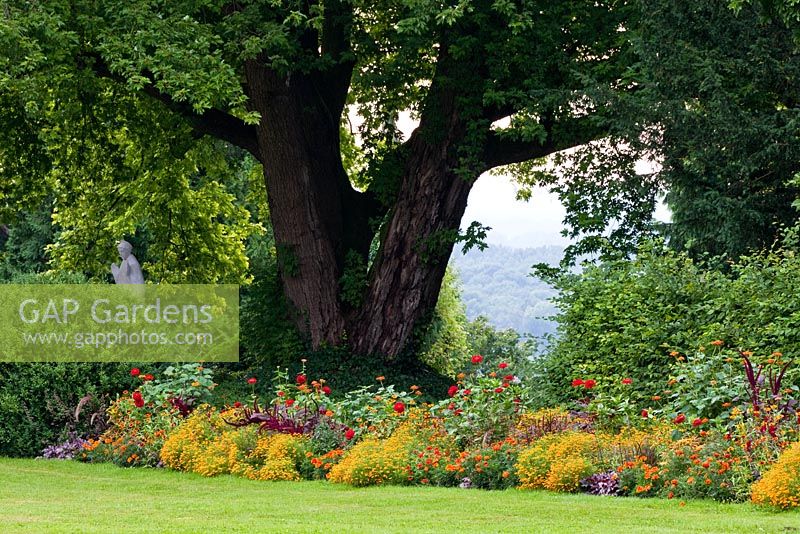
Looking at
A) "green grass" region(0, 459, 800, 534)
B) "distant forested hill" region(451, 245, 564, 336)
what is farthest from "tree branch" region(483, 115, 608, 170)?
"distant forested hill" region(451, 245, 564, 336)

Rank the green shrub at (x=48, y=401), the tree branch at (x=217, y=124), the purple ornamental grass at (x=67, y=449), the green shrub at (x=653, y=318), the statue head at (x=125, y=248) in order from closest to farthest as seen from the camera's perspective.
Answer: the green shrub at (x=653, y=318), the purple ornamental grass at (x=67, y=449), the green shrub at (x=48, y=401), the statue head at (x=125, y=248), the tree branch at (x=217, y=124)

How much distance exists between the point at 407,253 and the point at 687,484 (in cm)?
1008

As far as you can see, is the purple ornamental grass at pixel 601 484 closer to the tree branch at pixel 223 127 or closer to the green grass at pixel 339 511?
the green grass at pixel 339 511

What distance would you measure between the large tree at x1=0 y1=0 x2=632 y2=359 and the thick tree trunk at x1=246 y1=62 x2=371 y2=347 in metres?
0.02

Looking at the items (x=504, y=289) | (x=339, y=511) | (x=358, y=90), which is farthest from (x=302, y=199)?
(x=504, y=289)

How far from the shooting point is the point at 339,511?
824 centimetres

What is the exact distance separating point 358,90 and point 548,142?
428cm

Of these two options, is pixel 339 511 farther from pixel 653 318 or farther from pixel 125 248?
pixel 125 248

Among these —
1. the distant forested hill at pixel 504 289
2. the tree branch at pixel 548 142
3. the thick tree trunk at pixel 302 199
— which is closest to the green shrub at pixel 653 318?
the tree branch at pixel 548 142

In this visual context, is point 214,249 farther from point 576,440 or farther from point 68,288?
point 576,440

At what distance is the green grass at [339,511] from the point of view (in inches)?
285

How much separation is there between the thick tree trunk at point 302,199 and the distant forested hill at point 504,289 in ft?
284

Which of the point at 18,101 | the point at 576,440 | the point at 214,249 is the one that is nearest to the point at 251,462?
the point at 576,440

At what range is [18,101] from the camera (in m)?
18.7
